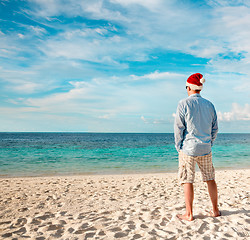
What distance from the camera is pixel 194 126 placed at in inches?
120

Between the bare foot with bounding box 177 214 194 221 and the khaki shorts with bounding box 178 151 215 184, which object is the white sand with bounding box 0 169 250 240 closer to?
the bare foot with bounding box 177 214 194 221

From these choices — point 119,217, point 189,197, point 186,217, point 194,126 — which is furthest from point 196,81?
point 119,217

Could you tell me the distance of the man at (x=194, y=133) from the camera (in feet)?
10.0

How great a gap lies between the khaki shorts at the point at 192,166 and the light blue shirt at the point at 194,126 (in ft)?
0.30

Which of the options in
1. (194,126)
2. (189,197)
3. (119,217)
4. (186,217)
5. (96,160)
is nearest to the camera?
(194,126)

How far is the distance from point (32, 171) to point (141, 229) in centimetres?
1058

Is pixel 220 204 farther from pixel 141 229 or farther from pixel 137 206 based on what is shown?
pixel 141 229

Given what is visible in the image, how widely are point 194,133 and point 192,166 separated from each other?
0.50 meters

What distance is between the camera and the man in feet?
10.0

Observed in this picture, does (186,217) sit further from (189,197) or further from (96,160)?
(96,160)

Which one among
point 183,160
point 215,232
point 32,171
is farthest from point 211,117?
point 32,171

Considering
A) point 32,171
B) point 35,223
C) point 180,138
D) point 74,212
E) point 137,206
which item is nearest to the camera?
point 180,138

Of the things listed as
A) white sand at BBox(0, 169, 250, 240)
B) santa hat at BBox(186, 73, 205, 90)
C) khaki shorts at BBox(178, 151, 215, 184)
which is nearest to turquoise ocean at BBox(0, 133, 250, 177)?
white sand at BBox(0, 169, 250, 240)

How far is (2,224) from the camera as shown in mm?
3551
